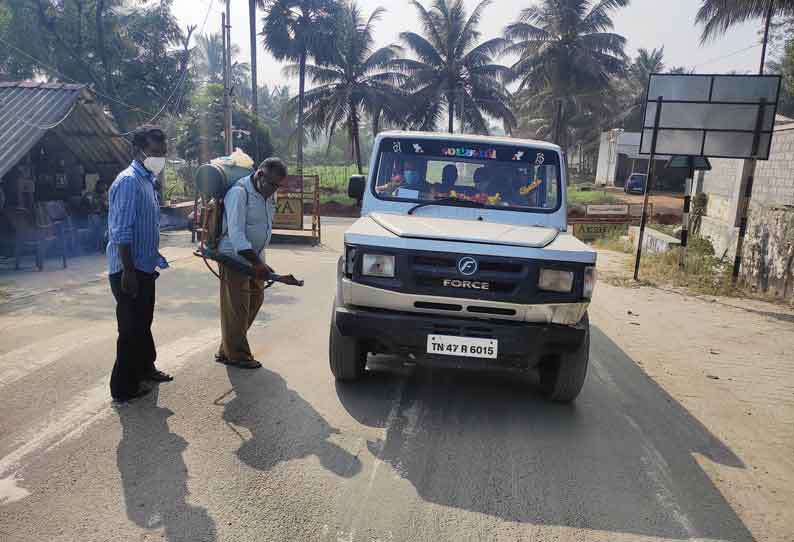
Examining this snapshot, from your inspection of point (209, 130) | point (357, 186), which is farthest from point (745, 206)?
point (209, 130)

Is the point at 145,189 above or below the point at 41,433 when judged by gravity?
above

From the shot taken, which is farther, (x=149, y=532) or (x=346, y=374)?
(x=346, y=374)

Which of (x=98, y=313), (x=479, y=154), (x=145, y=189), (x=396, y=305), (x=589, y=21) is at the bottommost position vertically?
(x=98, y=313)

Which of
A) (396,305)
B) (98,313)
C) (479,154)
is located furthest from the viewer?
(98,313)

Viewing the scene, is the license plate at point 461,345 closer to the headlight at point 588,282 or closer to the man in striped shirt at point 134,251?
the headlight at point 588,282

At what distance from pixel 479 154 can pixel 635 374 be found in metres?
2.56

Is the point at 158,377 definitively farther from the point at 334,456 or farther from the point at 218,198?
the point at 334,456

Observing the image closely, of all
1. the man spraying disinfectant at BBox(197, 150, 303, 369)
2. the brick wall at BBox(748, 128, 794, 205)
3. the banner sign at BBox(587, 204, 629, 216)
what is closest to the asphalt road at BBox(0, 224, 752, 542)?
the man spraying disinfectant at BBox(197, 150, 303, 369)

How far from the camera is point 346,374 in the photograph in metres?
4.88

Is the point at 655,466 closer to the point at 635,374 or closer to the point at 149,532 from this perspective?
the point at 635,374

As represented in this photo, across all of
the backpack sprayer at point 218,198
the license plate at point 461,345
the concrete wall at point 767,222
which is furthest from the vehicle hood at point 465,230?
the concrete wall at point 767,222

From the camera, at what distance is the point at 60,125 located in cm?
1312

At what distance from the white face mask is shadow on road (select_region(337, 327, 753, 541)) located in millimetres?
2133

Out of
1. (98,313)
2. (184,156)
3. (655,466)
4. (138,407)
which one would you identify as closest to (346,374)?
(138,407)
